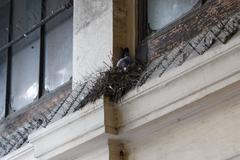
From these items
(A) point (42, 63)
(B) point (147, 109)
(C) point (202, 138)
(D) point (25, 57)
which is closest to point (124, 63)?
(B) point (147, 109)

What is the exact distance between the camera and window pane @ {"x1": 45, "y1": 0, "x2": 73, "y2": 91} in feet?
27.4

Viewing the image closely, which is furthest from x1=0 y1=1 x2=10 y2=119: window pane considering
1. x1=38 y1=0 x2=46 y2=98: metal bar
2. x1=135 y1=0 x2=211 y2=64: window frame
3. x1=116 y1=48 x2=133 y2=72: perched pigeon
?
x1=116 y1=48 x2=133 y2=72: perched pigeon

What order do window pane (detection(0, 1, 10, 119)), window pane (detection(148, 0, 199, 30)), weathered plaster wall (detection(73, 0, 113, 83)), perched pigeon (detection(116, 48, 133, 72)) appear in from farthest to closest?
window pane (detection(0, 1, 10, 119))
weathered plaster wall (detection(73, 0, 113, 83))
window pane (detection(148, 0, 199, 30))
perched pigeon (detection(116, 48, 133, 72))

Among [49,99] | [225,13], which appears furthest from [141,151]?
[49,99]

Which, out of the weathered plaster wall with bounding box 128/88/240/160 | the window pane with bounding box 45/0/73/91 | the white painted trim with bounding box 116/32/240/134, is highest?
the window pane with bounding box 45/0/73/91

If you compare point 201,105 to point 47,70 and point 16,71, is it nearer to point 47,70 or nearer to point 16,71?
point 47,70

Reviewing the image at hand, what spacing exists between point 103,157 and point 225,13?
1611 mm

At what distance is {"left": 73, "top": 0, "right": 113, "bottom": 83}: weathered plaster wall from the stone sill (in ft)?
2.27

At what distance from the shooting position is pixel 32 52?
907 cm

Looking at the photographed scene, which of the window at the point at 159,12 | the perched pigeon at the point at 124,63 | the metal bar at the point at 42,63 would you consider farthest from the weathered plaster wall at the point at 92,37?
the metal bar at the point at 42,63

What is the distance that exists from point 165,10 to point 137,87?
1.09 meters

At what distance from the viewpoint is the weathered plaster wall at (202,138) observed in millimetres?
5727

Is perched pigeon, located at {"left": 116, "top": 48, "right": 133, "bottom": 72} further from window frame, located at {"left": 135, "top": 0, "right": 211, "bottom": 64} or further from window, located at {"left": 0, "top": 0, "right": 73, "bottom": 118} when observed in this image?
window, located at {"left": 0, "top": 0, "right": 73, "bottom": 118}

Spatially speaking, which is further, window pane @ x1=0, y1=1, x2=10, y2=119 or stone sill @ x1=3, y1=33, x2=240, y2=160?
window pane @ x1=0, y1=1, x2=10, y2=119
